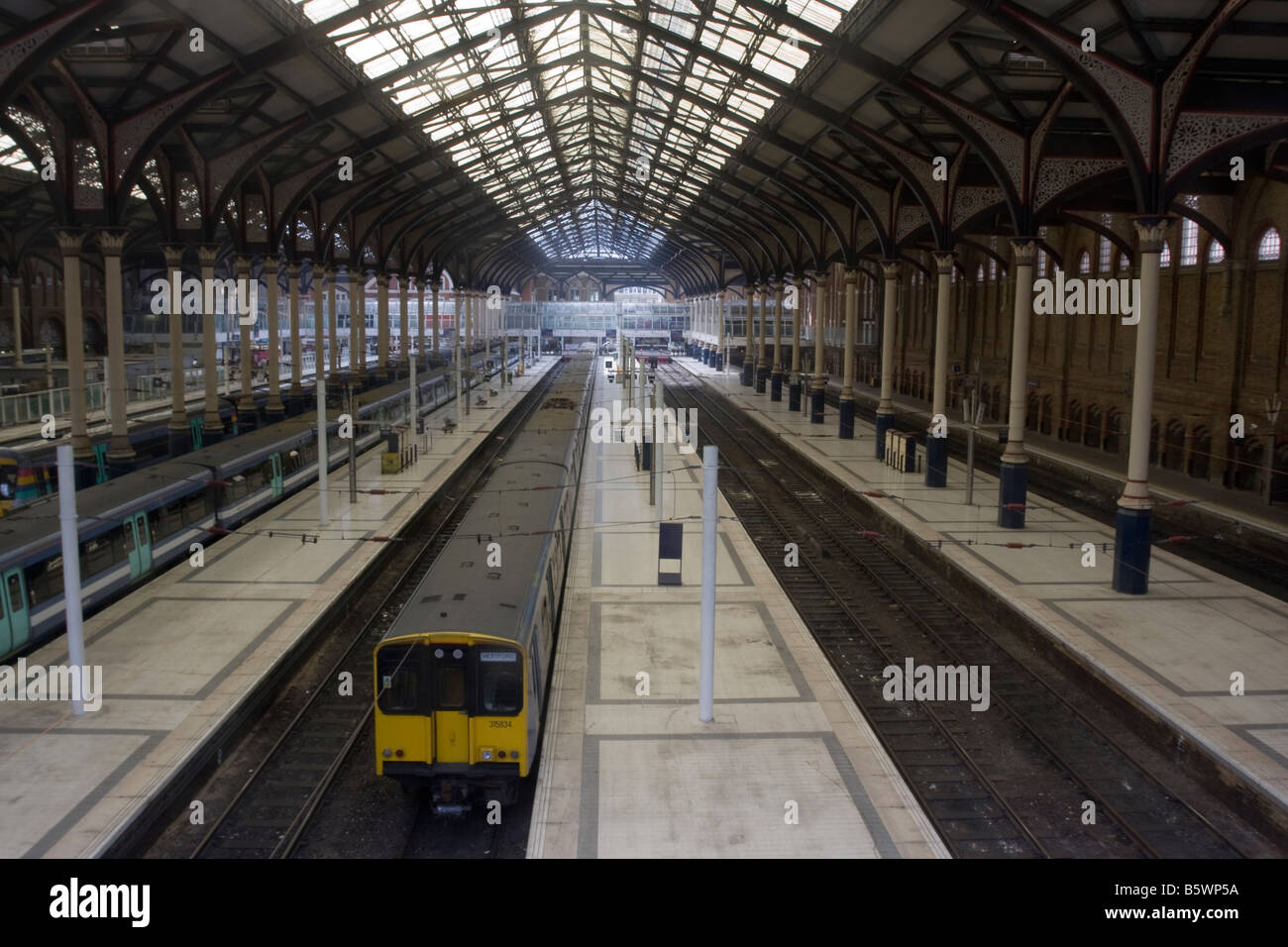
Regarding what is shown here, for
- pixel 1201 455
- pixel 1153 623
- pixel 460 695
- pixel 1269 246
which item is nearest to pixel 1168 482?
pixel 1201 455

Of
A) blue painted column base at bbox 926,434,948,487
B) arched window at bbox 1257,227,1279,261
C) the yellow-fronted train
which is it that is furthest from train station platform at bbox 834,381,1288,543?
the yellow-fronted train

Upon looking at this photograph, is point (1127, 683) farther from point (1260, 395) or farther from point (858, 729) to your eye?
point (1260, 395)

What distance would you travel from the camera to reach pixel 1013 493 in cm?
2341

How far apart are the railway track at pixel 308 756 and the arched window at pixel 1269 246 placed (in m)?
22.4

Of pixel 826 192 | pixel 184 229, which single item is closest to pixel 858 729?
pixel 184 229

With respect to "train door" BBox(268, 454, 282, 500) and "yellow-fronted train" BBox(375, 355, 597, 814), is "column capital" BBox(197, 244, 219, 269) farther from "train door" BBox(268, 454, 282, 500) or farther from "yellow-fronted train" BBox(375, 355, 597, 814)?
"yellow-fronted train" BBox(375, 355, 597, 814)

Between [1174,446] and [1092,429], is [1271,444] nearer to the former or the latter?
[1174,446]

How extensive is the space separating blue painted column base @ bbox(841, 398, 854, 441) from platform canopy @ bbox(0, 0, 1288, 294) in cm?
538

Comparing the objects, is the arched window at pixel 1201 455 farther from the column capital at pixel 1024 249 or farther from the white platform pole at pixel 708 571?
the white platform pole at pixel 708 571

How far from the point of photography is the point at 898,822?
33.8ft

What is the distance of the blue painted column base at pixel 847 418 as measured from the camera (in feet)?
131

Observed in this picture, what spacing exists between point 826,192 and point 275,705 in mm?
31300

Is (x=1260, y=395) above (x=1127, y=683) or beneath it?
above

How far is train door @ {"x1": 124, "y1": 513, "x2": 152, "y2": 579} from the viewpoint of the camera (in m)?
17.8
